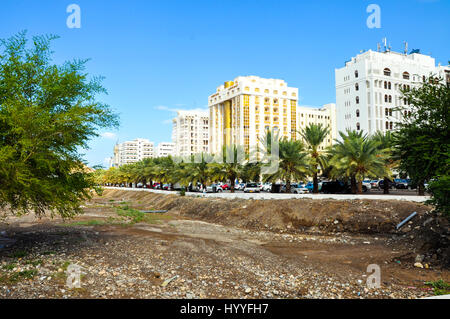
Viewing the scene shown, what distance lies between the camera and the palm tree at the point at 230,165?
38469 mm

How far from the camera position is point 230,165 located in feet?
127

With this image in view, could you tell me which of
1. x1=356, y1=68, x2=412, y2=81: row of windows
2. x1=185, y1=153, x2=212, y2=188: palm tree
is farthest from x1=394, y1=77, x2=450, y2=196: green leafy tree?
x1=356, y1=68, x2=412, y2=81: row of windows

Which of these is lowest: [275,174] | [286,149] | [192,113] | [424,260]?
[424,260]

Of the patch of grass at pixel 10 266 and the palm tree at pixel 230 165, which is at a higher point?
the palm tree at pixel 230 165

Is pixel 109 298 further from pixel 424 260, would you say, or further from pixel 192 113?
pixel 192 113

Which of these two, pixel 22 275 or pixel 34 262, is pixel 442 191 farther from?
pixel 34 262

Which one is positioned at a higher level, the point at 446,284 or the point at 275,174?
the point at 275,174

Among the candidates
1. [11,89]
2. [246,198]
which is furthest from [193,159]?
[11,89]

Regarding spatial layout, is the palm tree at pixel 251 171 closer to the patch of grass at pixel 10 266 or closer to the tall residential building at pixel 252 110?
the patch of grass at pixel 10 266

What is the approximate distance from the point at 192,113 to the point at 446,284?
5586 inches

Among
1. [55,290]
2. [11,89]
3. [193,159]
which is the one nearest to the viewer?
[55,290]

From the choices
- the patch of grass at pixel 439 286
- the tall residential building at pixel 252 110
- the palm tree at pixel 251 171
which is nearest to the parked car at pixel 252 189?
the palm tree at pixel 251 171

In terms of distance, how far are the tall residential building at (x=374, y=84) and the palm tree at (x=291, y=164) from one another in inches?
2223

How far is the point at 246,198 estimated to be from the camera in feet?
107
